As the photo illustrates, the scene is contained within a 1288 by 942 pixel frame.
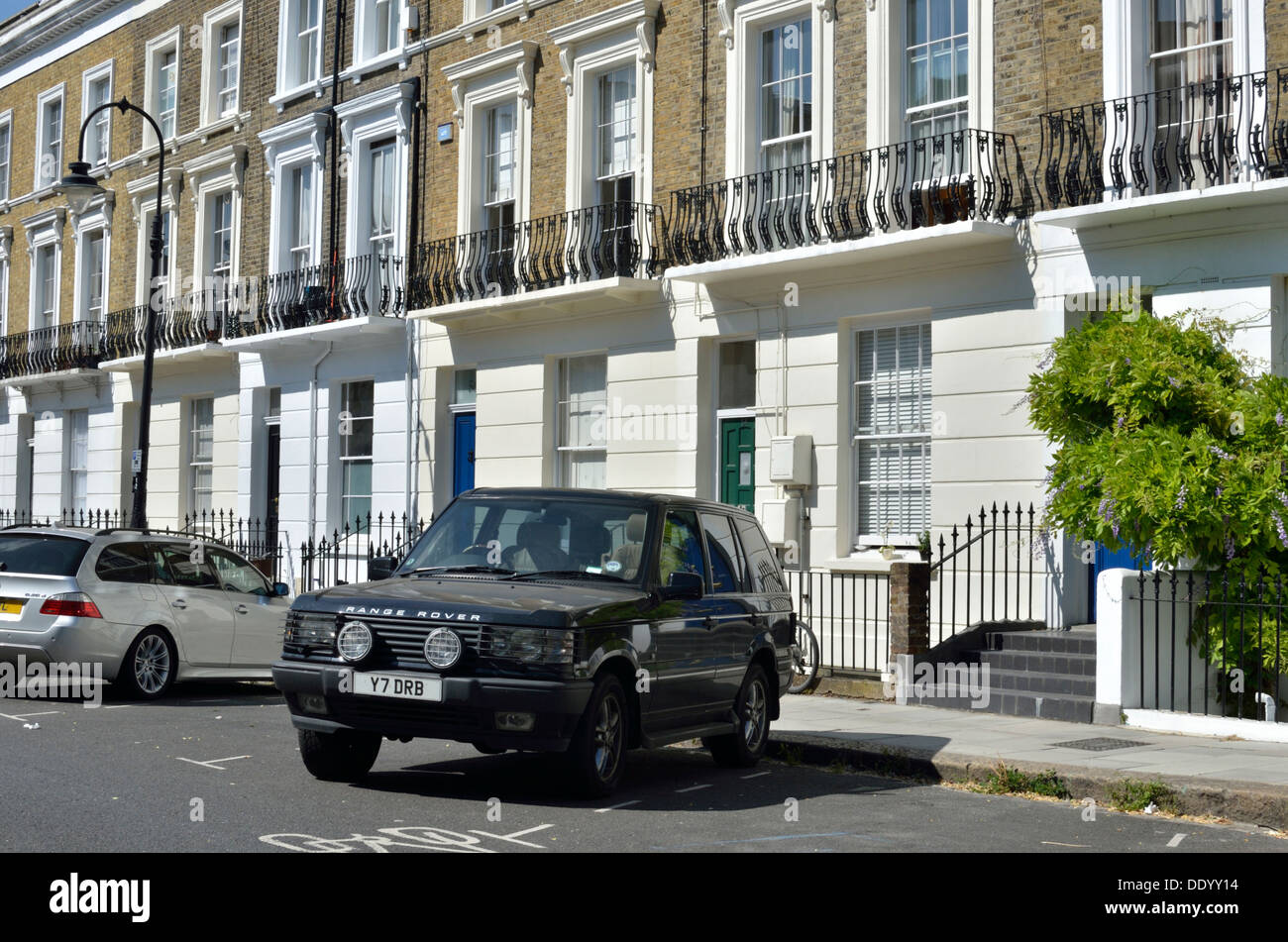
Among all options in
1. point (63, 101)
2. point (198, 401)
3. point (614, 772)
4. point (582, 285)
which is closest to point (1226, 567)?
point (614, 772)

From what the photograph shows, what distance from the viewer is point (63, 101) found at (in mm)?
34250

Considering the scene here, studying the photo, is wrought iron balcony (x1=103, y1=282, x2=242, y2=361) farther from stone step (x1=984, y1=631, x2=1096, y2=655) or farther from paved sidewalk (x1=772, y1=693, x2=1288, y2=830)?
paved sidewalk (x1=772, y1=693, x2=1288, y2=830)

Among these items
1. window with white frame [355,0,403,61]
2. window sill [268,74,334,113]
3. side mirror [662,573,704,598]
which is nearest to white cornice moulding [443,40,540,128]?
window with white frame [355,0,403,61]

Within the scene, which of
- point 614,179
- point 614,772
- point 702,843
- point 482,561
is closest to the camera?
point 702,843

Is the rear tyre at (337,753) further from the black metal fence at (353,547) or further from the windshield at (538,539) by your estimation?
the black metal fence at (353,547)

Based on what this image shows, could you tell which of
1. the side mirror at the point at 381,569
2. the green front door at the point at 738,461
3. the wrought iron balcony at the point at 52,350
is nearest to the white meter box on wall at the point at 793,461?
the green front door at the point at 738,461

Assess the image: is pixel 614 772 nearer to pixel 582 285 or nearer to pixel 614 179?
pixel 582 285

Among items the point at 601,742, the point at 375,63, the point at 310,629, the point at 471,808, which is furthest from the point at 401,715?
the point at 375,63

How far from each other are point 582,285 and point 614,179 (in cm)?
187

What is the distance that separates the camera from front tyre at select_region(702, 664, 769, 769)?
35.9 ft

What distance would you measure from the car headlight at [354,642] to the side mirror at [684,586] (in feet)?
6.23

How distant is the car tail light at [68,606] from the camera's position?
1346 centimetres

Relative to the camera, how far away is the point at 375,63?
25.0 m

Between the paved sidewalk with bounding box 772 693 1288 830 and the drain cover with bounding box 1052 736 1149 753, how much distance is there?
0.08m
